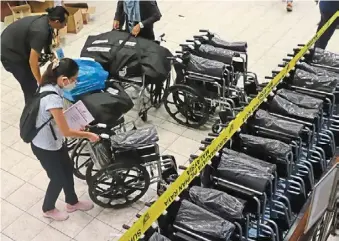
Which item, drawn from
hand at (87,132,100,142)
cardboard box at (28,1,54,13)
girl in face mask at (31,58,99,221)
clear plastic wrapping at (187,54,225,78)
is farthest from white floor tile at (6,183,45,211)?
cardboard box at (28,1,54,13)

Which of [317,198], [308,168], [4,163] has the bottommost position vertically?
[4,163]

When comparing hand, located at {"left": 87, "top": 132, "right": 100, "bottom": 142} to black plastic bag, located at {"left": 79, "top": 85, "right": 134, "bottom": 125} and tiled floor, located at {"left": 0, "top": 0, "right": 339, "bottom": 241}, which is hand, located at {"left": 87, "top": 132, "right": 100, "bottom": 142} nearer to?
black plastic bag, located at {"left": 79, "top": 85, "right": 134, "bottom": 125}

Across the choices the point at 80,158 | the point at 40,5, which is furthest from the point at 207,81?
the point at 40,5

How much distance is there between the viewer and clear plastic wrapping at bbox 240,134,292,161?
331cm

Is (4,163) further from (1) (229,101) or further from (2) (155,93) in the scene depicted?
(1) (229,101)

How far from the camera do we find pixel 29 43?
4.48 m

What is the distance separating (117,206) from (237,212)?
59.7 inches

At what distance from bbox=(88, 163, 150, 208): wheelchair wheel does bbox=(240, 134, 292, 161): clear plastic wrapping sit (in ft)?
3.03

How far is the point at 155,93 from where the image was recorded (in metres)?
5.21

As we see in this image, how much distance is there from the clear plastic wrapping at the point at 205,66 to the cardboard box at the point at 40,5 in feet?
11.2

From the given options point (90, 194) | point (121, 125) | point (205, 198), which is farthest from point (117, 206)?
point (205, 198)

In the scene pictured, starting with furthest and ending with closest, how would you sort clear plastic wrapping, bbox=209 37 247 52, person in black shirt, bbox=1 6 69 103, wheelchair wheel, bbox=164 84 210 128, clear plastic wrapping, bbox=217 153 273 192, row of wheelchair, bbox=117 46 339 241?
clear plastic wrapping, bbox=209 37 247 52 → wheelchair wheel, bbox=164 84 210 128 → person in black shirt, bbox=1 6 69 103 → clear plastic wrapping, bbox=217 153 273 192 → row of wheelchair, bbox=117 46 339 241

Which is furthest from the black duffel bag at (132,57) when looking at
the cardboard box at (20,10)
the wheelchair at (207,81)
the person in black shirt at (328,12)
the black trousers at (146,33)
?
the cardboard box at (20,10)

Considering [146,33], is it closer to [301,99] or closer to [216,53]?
[216,53]
